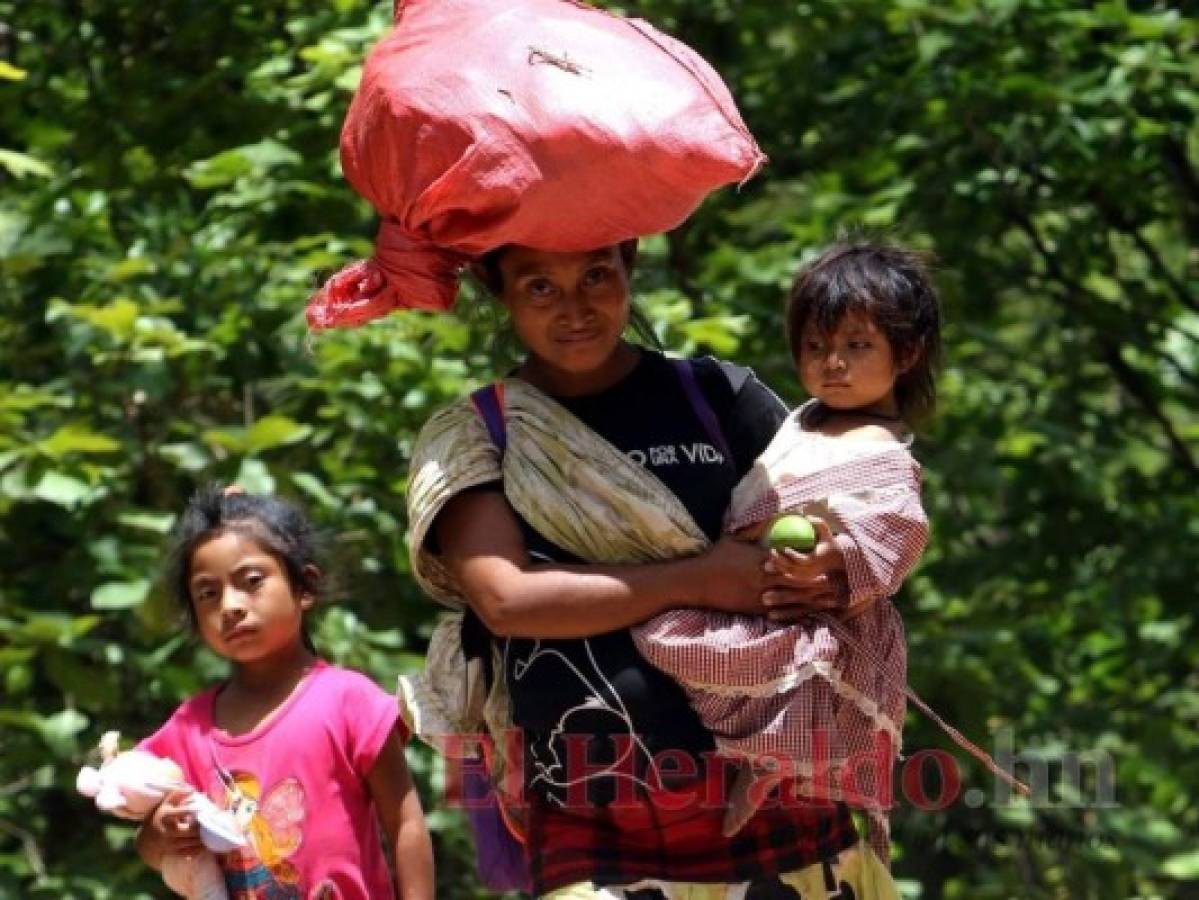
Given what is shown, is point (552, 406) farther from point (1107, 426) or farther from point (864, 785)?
point (1107, 426)

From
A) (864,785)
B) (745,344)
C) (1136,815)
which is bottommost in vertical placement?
(1136,815)

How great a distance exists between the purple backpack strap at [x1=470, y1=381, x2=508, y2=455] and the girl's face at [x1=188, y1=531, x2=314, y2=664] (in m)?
0.61

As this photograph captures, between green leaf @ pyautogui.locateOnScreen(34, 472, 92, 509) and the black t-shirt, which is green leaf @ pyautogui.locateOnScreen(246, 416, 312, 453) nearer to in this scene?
green leaf @ pyautogui.locateOnScreen(34, 472, 92, 509)

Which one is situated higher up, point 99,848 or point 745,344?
point 745,344

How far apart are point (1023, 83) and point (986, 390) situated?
147 cm

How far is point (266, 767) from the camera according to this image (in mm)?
3475

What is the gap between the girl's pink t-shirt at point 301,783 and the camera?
3.43 meters

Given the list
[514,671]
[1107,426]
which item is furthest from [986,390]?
[514,671]

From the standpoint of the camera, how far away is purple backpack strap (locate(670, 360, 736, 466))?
3150mm

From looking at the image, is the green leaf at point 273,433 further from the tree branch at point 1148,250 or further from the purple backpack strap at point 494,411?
the tree branch at point 1148,250

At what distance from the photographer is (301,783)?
346 cm

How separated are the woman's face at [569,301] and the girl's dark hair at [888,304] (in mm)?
270

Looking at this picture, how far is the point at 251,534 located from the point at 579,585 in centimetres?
85

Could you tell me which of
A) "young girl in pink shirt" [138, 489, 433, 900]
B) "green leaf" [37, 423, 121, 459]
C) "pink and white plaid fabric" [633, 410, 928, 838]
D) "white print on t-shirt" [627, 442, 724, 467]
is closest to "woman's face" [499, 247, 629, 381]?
"white print on t-shirt" [627, 442, 724, 467]
